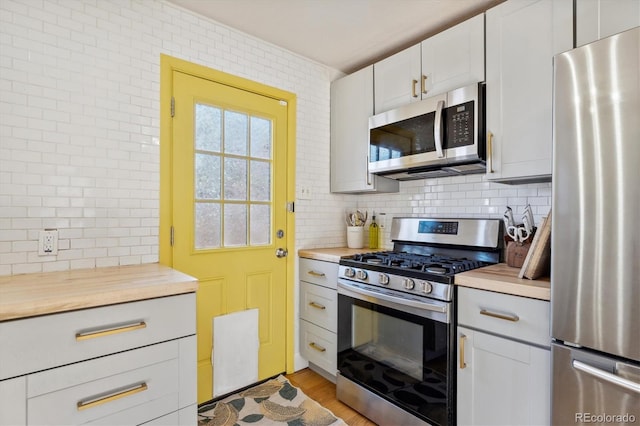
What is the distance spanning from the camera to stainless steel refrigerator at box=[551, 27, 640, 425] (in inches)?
41.6

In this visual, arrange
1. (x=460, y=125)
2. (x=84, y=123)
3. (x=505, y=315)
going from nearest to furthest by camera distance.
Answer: (x=505, y=315) → (x=84, y=123) → (x=460, y=125)

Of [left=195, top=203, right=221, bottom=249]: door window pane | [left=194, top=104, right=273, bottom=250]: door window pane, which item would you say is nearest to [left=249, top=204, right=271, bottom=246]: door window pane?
[left=194, top=104, right=273, bottom=250]: door window pane

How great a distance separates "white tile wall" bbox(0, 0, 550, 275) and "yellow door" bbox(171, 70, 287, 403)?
0.17 metres

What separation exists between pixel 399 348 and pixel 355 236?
3.51 ft

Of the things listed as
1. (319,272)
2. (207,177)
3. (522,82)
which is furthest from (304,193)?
(522,82)

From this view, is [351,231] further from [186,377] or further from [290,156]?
[186,377]

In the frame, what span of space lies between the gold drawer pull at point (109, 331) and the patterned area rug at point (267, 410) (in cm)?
102

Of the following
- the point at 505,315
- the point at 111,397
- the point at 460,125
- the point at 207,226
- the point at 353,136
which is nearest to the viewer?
the point at 111,397

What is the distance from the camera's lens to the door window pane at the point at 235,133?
2.27 metres

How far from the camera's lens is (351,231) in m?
2.73

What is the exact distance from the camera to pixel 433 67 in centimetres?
210

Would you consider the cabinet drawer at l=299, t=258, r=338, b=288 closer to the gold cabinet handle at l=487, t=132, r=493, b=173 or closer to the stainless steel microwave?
the stainless steel microwave

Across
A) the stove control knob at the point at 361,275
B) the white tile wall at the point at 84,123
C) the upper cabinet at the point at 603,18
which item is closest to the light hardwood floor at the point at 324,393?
the stove control knob at the point at 361,275

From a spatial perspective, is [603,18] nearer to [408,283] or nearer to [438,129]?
[438,129]
